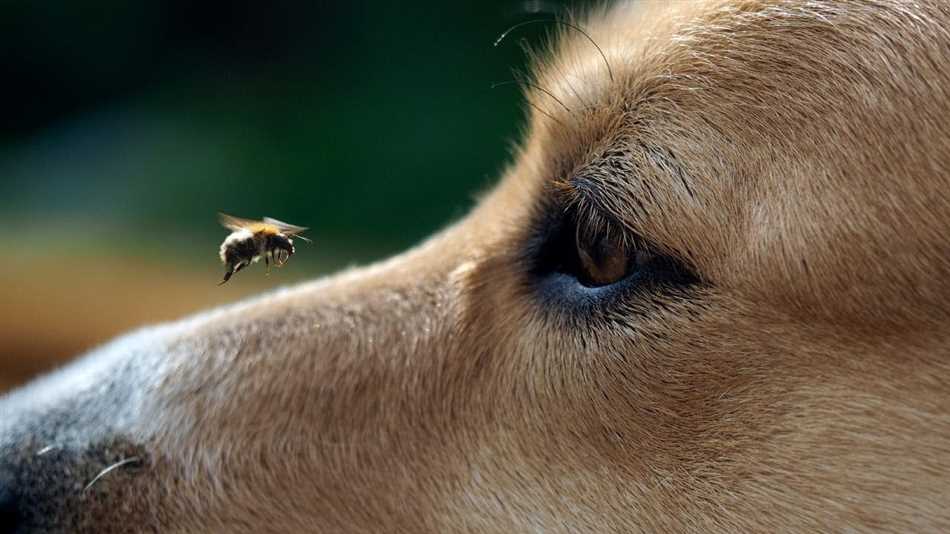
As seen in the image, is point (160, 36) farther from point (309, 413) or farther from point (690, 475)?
point (690, 475)

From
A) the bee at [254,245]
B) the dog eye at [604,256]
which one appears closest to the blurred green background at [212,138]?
the bee at [254,245]

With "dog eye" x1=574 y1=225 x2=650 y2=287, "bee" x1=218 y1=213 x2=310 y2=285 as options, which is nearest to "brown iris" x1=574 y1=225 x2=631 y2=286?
"dog eye" x1=574 y1=225 x2=650 y2=287

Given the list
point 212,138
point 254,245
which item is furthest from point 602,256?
point 212,138

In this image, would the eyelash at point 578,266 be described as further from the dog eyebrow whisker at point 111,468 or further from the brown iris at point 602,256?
the dog eyebrow whisker at point 111,468

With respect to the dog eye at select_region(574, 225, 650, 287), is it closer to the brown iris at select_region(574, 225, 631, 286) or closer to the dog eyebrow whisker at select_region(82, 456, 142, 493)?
the brown iris at select_region(574, 225, 631, 286)

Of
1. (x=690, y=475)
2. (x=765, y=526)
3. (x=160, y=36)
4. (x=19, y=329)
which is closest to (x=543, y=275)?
(x=690, y=475)
